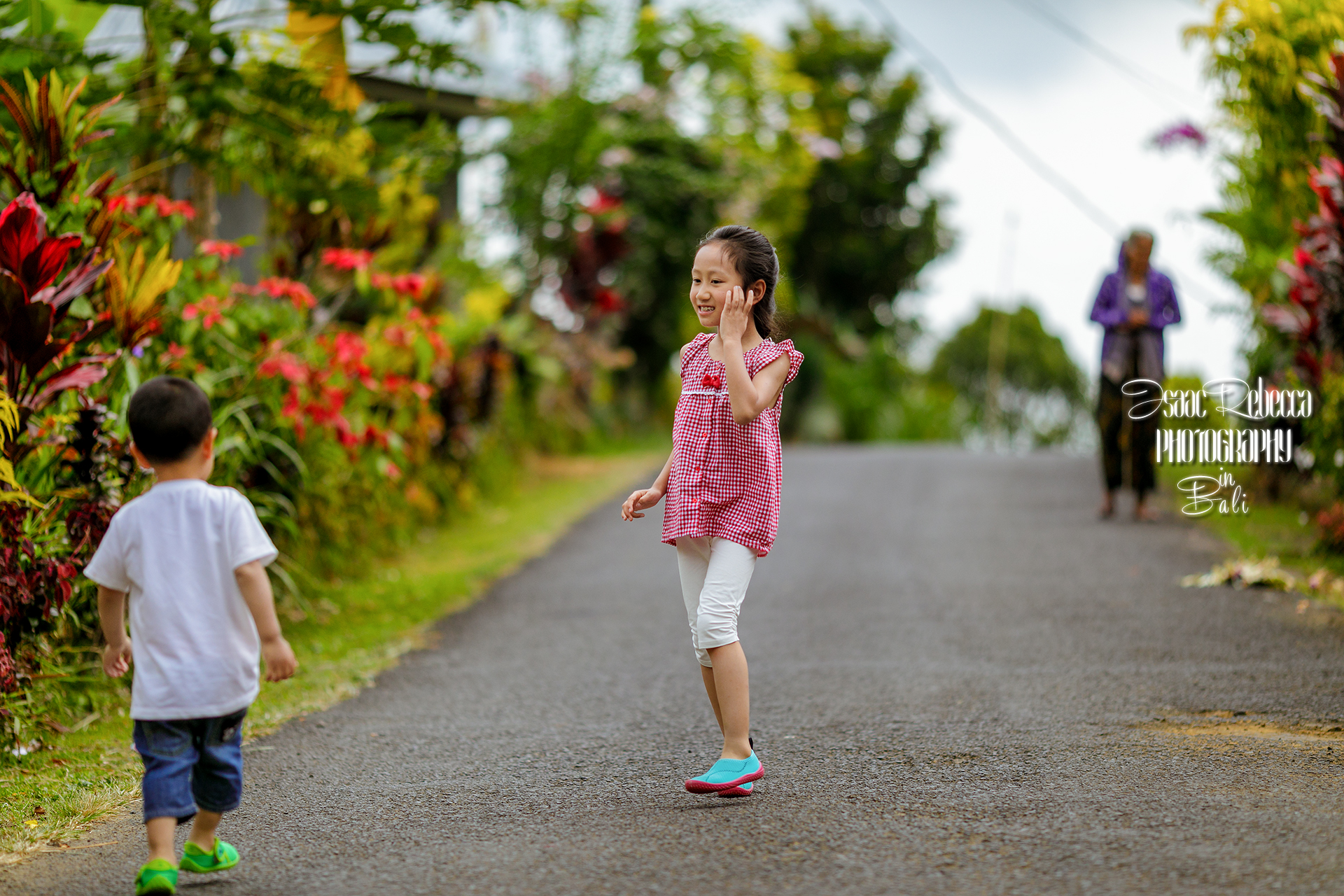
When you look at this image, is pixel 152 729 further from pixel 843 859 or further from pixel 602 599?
pixel 602 599

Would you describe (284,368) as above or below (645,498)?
above

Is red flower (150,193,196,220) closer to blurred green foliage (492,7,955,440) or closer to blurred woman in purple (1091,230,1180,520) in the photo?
blurred green foliage (492,7,955,440)

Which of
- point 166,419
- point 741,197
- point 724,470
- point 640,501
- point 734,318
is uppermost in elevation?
point 741,197

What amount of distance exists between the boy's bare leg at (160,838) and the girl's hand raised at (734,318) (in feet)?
6.08

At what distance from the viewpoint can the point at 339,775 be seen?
394 centimetres

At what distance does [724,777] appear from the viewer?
139 inches

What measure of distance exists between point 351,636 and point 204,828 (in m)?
3.23

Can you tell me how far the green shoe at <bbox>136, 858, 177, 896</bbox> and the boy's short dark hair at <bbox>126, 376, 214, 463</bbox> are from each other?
92 cm

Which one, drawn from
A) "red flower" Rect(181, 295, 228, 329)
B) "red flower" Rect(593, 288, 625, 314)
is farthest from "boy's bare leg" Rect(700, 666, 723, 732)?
"red flower" Rect(593, 288, 625, 314)

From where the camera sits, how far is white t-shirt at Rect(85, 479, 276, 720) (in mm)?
2877

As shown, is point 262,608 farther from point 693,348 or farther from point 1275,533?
point 1275,533

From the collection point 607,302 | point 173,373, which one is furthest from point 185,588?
point 607,302

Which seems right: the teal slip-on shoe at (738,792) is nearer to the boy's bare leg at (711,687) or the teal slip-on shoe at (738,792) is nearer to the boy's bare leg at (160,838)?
the boy's bare leg at (711,687)

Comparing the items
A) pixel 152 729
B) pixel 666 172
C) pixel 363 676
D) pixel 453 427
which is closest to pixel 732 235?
pixel 152 729
